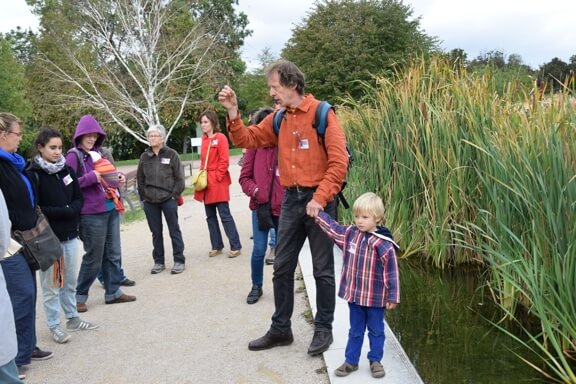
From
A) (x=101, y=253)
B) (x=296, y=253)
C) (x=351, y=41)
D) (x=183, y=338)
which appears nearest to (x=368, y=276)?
(x=296, y=253)

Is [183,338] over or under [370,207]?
under

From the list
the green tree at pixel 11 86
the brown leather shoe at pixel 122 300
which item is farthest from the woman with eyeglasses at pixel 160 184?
the green tree at pixel 11 86

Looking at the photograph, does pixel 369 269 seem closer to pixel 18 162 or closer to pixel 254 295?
pixel 254 295

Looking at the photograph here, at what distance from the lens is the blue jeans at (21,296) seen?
3516 mm

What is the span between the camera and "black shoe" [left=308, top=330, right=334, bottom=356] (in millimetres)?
3723

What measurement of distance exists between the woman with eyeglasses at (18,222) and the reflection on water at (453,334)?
268cm

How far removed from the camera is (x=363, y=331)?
3.37 m

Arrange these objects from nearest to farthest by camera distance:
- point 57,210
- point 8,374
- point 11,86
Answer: point 8,374 → point 57,210 → point 11,86

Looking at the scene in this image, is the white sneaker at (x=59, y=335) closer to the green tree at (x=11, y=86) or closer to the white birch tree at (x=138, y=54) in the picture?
the white birch tree at (x=138, y=54)

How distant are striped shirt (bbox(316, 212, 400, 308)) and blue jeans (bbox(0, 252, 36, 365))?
2.13 m

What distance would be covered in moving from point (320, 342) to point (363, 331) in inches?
Answer: 19.6

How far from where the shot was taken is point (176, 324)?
4688 millimetres

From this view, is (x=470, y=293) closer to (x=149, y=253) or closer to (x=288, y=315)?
(x=288, y=315)

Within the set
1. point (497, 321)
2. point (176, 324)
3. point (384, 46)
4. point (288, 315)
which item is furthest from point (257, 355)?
point (384, 46)
